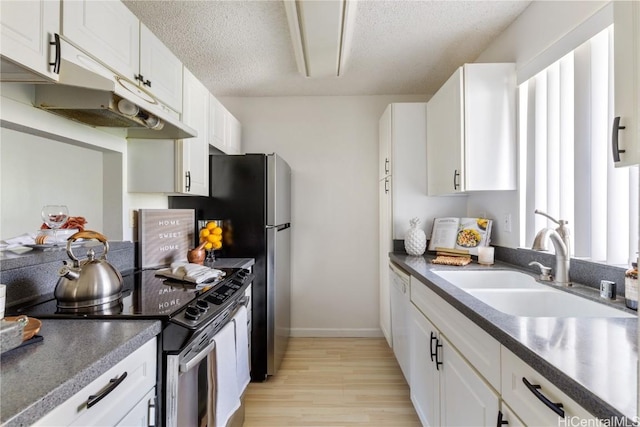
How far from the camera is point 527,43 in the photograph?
182 centimetres

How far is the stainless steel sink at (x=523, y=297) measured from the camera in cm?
121

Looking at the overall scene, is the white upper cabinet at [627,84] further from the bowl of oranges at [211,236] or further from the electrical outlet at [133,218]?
the electrical outlet at [133,218]

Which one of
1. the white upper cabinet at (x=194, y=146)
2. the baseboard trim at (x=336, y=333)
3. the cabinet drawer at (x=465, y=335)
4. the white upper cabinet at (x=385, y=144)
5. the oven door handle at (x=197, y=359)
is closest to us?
the cabinet drawer at (x=465, y=335)

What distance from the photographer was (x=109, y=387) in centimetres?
79

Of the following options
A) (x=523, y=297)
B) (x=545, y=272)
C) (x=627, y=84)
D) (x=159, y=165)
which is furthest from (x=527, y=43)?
(x=159, y=165)

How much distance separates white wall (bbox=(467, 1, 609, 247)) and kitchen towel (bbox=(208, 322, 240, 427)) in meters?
1.81

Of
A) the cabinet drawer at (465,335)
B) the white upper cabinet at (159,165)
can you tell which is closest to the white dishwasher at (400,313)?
the cabinet drawer at (465,335)

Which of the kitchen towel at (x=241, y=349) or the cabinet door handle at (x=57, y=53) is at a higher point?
the cabinet door handle at (x=57, y=53)

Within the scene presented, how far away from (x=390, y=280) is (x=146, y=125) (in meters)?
2.07

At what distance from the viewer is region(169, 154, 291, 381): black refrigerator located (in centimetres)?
231

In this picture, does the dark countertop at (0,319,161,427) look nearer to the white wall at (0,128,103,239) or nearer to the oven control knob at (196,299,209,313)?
the oven control knob at (196,299,209,313)

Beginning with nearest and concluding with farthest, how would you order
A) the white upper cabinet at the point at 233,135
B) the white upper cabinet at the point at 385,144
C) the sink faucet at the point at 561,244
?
1. the sink faucet at the point at 561,244
2. the white upper cabinet at the point at 385,144
3. the white upper cabinet at the point at 233,135

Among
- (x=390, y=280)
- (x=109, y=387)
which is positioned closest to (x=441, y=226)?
(x=390, y=280)

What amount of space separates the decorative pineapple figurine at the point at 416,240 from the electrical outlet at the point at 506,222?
551 mm
